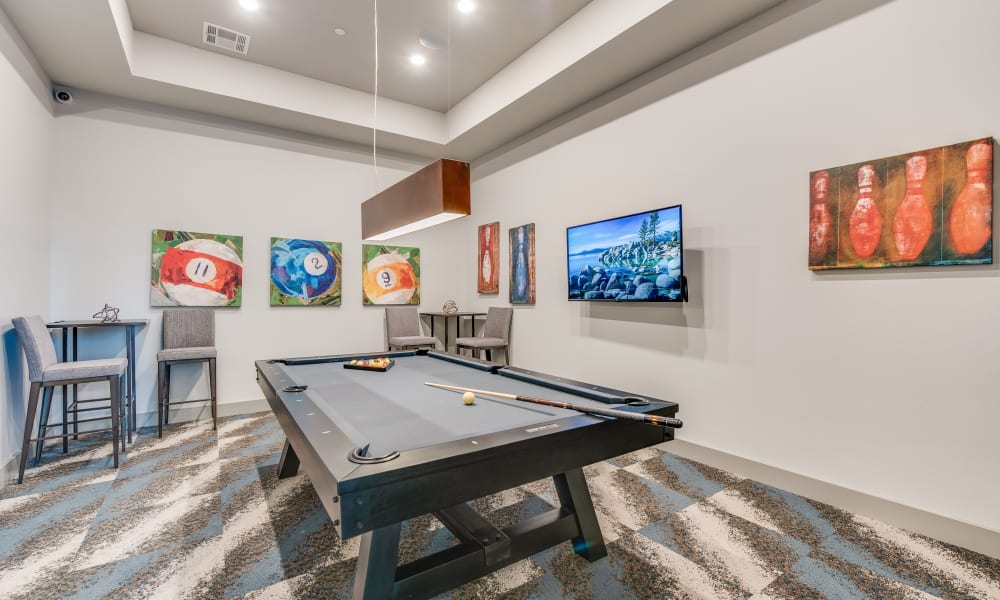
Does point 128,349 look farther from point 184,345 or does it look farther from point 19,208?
point 19,208

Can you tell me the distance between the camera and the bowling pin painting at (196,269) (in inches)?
171

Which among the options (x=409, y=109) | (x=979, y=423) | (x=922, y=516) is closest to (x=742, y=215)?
(x=979, y=423)

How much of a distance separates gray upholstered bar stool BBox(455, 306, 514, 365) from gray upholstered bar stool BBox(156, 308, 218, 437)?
2.47 meters

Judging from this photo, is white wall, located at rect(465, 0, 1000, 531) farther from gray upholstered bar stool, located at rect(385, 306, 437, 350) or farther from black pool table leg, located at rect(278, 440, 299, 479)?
black pool table leg, located at rect(278, 440, 299, 479)

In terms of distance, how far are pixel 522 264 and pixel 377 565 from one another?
394 centimetres

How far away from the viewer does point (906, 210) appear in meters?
2.36

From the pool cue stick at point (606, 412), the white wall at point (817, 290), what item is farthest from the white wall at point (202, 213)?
the pool cue stick at point (606, 412)

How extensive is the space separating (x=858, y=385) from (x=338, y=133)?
5.27 metres

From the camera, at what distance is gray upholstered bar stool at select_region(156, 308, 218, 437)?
3.91 meters

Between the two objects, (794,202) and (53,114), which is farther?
(53,114)

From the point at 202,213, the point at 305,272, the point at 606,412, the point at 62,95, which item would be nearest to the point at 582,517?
the point at 606,412

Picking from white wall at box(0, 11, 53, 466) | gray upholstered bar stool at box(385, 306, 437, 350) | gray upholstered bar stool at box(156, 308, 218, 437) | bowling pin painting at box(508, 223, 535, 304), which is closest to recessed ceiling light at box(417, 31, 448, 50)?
bowling pin painting at box(508, 223, 535, 304)

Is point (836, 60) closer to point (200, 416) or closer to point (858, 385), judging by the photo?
point (858, 385)

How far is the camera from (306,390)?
89.7 inches
